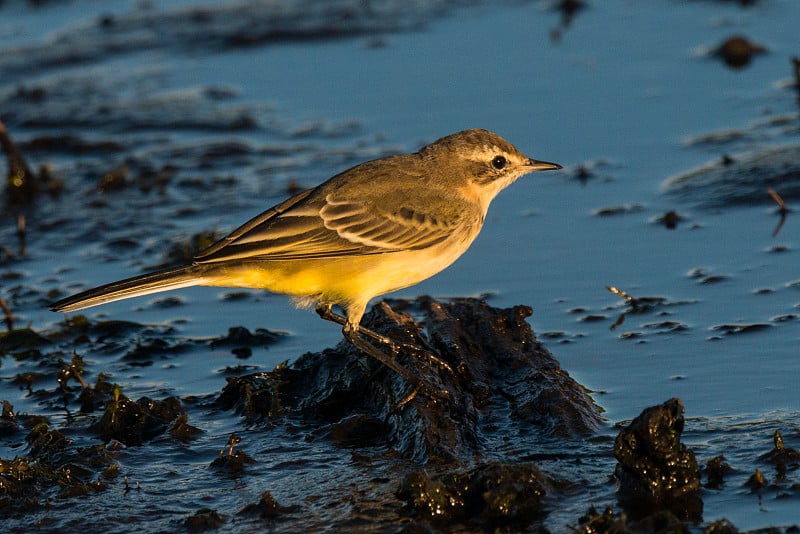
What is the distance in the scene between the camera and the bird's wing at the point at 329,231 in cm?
795

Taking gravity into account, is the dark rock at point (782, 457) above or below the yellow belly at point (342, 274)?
below

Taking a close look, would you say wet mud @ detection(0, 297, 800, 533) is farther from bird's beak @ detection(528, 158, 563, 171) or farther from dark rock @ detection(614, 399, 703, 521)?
bird's beak @ detection(528, 158, 563, 171)

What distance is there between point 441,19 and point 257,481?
35.8 feet

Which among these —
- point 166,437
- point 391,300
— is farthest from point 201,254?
point 391,300

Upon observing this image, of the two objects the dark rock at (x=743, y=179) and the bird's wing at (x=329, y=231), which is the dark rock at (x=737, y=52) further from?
the bird's wing at (x=329, y=231)

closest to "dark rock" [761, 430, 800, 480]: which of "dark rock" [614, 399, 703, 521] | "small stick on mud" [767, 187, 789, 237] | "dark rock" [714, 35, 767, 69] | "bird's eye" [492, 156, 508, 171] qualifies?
"dark rock" [614, 399, 703, 521]

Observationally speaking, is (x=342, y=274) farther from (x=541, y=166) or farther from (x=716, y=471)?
(x=716, y=471)

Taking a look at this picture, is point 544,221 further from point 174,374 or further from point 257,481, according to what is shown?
point 257,481

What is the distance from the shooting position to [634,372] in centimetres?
795

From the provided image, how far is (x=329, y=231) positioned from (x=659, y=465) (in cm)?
298

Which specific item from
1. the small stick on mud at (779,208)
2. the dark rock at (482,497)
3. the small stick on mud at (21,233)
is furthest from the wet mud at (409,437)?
the small stick on mud at (779,208)

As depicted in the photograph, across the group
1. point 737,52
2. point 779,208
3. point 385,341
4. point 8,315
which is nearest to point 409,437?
point 385,341

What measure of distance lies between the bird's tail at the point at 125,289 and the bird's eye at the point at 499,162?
234cm

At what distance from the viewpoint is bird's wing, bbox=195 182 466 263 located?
7.95 metres
